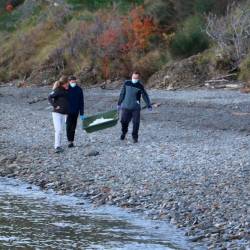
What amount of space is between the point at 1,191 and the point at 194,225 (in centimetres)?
464

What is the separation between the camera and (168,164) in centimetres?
1412

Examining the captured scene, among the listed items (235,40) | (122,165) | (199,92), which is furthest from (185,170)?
(235,40)

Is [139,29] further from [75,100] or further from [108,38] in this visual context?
[75,100]

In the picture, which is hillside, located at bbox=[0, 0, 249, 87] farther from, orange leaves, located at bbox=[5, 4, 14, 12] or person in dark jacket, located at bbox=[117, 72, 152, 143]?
person in dark jacket, located at bbox=[117, 72, 152, 143]

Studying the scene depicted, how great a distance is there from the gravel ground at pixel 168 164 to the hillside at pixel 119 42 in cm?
686

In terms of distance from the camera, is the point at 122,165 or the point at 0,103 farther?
the point at 0,103

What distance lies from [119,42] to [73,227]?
2638cm

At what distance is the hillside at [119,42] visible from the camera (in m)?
31.4

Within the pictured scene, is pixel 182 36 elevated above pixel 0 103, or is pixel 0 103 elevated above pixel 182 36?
pixel 182 36

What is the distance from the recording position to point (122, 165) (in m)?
14.5

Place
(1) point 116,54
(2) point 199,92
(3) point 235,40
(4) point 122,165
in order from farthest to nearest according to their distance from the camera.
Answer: (1) point 116,54 < (3) point 235,40 < (2) point 199,92 < (4) point 122,165

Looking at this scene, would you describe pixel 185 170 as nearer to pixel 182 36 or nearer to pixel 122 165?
pixel 122 165

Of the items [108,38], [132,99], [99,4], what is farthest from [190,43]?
[132,99]

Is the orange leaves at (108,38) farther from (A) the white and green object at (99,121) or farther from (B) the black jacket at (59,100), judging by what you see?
(B) the black jacket at (59,100)
